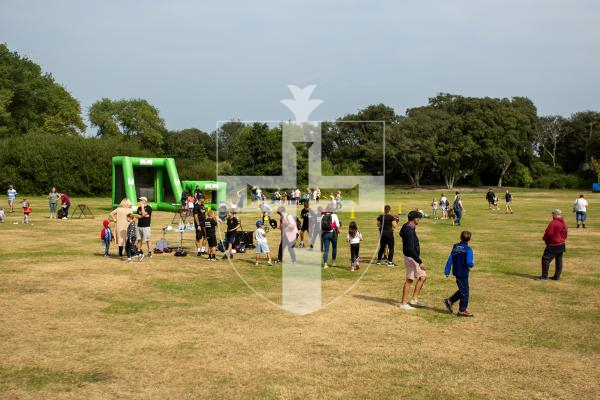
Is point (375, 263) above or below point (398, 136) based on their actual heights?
below

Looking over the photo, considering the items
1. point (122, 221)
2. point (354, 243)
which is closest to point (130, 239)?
point (122, 221)

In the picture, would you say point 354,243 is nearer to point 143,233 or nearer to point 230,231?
point 230,231

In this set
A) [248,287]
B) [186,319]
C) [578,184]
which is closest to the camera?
[186,319]

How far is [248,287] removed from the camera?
45.7 ft

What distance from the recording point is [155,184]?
126 ft

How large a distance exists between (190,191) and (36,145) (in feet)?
102

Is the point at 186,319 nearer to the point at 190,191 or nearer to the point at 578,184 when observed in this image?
the point at 190,191

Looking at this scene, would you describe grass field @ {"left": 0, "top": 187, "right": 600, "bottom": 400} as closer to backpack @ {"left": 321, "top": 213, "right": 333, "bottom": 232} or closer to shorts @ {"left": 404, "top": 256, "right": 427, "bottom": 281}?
shorts @ {"left": 404, "top": 256, "right": 427, "bottom": 281}

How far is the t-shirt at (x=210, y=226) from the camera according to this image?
17.8m

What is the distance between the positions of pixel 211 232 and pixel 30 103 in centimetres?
6764

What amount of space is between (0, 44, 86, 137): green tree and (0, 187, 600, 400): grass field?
204 feet

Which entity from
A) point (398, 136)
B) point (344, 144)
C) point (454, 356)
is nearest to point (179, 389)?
point (454, 356)

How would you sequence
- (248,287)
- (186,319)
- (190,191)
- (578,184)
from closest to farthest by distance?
(186,319)
(248,287)
(190,191)
(578,184)

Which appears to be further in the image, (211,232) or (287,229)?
(211,232)
